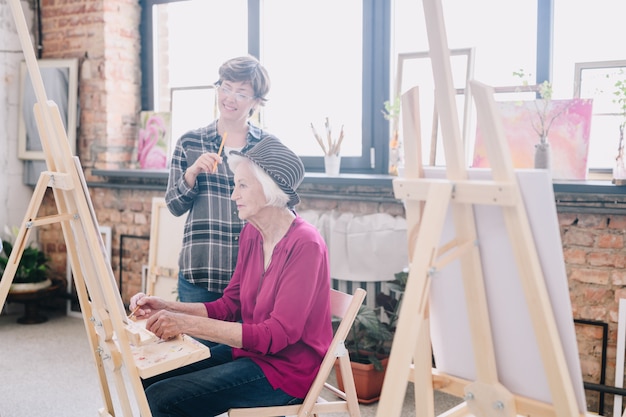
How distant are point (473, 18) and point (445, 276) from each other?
231 centimetres

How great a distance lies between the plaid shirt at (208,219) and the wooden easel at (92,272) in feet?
1.41

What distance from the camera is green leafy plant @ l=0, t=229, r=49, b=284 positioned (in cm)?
462

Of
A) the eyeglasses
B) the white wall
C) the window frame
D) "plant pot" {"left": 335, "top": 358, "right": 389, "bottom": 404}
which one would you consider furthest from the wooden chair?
the white wall

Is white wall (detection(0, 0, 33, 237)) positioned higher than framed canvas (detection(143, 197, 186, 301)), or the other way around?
white wall (detection(0, 0, 33, 237))

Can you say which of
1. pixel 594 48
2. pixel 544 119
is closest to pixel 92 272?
pixel 544 119

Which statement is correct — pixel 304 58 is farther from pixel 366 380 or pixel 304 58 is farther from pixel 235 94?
pixel 366 380

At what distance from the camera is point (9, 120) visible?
4852 mm

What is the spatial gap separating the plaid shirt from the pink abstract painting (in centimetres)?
121

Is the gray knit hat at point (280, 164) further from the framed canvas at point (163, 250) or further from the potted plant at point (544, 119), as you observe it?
the framed canvas at point (163, 250)

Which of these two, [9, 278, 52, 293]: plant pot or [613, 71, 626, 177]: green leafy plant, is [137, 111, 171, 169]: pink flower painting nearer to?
[9, 278, 52, 293]: plant pot

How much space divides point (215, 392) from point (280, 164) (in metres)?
0.72

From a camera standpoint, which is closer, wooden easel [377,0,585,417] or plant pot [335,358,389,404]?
wooden easel [377,0,585,417]

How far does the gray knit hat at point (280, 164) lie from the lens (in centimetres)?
215

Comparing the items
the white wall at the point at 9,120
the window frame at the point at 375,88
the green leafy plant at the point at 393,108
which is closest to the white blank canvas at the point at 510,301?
the green leafy plant at the point at 393,108
